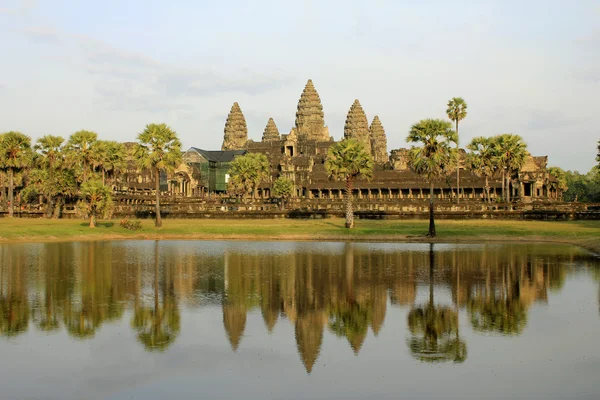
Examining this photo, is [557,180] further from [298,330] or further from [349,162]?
[298,330]

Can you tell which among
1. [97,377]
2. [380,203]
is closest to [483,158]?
[380,203]

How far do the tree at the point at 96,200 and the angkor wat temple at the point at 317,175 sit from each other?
60.1 m

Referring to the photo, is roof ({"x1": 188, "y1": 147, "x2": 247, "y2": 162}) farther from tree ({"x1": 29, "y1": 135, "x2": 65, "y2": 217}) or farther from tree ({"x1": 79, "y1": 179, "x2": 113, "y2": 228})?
tree ({"x1": 79, "y1": 179, "x2": 113, "y2": 228})

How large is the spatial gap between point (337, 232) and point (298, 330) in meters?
45.4

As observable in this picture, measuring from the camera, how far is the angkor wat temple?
4941 inches

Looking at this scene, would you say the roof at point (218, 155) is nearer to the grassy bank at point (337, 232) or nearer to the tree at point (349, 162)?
the grassy bank at point (337, 232)

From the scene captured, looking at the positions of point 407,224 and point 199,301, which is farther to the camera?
point 407,224

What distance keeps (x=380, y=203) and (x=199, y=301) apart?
81.2 m

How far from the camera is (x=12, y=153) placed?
288ft

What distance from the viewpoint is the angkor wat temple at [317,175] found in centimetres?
12550

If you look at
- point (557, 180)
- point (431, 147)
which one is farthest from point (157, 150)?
point (557, 180)

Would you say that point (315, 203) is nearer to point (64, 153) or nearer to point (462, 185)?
point (462, 185)

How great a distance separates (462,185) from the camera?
124688 mm

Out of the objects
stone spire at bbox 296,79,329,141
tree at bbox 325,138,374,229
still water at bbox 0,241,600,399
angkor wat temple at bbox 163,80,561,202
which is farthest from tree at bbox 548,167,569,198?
still water at bbox 0,241,600,399
